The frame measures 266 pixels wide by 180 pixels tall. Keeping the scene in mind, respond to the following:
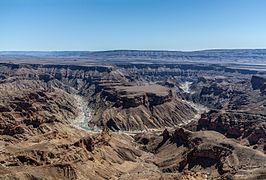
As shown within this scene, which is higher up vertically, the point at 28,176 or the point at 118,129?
the point at 28,176

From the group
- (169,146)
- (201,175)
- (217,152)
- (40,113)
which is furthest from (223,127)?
(40,113)

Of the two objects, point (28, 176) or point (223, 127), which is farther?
point (223, 127)

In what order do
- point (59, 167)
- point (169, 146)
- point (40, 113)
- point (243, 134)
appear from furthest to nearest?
point (40, 113) < point (243, 134) < point (169, 146) < point (59, 167)

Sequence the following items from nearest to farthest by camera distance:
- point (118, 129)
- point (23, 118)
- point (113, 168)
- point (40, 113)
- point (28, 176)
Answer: point (28, 176)
point (113, 168)
point (23, 118)
point (40, 113)
point (118, 129)

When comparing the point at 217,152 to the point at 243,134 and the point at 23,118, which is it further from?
the point at 23,118

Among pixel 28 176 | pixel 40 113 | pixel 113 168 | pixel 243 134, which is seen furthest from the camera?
pixel 40 113

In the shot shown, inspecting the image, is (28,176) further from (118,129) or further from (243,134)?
(118,129)

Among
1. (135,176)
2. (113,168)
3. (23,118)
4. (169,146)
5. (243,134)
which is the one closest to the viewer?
(135,176)

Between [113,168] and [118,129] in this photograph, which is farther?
[118,129]

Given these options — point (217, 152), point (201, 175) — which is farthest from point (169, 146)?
point (201, 175)
